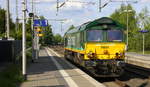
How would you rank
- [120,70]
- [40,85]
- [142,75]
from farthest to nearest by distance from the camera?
1. [142,75]
2. [120,70]
3. [40,85]

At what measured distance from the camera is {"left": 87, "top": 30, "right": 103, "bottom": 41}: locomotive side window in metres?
19.1

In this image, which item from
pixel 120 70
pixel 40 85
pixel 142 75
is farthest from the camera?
pixel 142 75

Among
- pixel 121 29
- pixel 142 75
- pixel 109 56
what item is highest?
pixel 121 29

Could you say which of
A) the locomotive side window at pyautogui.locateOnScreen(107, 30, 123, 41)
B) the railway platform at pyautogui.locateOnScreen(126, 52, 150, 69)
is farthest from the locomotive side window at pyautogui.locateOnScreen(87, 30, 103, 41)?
the railway platform at pyautogui.locateOnScreen(126, 52, 150, 69)

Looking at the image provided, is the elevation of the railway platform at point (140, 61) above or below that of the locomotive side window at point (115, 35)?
below

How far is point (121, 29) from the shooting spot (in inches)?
755

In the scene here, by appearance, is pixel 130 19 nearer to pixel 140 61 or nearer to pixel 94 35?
pixel 140 61

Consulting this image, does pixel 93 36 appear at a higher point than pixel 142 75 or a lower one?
higher

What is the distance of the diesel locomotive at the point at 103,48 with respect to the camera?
18391 millimetres

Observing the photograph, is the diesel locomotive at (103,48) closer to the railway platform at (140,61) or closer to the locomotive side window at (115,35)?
the locomotive side window at (115,35)

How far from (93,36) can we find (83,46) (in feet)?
2.54

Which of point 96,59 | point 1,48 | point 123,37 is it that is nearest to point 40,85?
point 96,59

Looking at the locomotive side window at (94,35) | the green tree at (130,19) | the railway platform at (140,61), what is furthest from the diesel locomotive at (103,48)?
the green tree at (130,19)

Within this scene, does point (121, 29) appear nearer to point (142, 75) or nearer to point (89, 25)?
point (89, 25)
